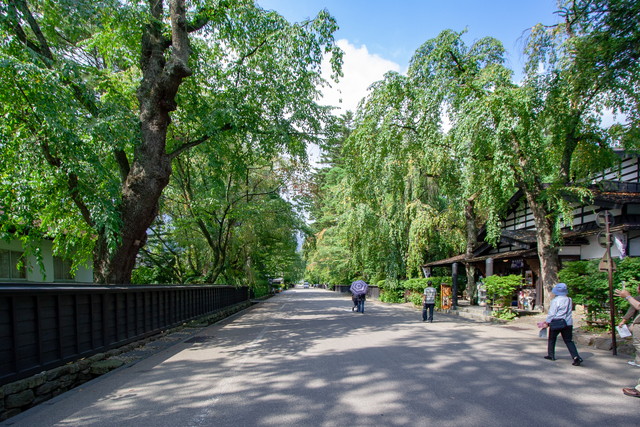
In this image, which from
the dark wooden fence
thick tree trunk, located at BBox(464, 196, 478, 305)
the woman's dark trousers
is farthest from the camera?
thick tree trunk, located at BBox(464, 196, 478, 305)

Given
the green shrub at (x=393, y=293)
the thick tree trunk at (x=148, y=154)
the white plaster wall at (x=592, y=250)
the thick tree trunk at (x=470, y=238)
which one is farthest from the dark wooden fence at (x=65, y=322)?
the green shrub at (x=393, y=293)

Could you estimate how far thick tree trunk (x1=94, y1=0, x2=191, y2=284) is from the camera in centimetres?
952

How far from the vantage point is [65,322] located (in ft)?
20.2

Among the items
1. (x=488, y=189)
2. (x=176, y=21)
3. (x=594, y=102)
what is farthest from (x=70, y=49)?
(x=594, y=102)

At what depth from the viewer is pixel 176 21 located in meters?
10.5

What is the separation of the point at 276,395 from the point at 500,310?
1246cm

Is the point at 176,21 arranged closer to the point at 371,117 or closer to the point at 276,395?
the point at 371,117

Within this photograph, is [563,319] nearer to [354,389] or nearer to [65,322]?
[354,389]

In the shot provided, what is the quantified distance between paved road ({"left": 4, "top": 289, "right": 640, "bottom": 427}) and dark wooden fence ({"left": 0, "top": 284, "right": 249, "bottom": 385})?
2.16 ft

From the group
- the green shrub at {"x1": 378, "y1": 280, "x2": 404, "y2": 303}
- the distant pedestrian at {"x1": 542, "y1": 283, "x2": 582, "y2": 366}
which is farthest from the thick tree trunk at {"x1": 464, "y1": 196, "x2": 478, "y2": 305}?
the distant pedestrian at {"x1": 542, "y1": 283, "x2": 582, "y2": 366}

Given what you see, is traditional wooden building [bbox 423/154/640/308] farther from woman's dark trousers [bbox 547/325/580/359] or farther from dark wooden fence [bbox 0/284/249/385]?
dark wooden fence [bbox 0/284/249/385]

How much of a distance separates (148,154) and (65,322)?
4.98m

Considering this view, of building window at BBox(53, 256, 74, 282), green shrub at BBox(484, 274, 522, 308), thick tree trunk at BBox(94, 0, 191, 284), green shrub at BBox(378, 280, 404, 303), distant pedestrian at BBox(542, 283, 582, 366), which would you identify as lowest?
green shrub at BBox(378, 280, 404, 303)

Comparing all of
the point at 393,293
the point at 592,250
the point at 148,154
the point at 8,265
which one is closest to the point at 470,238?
the point at 592,250
